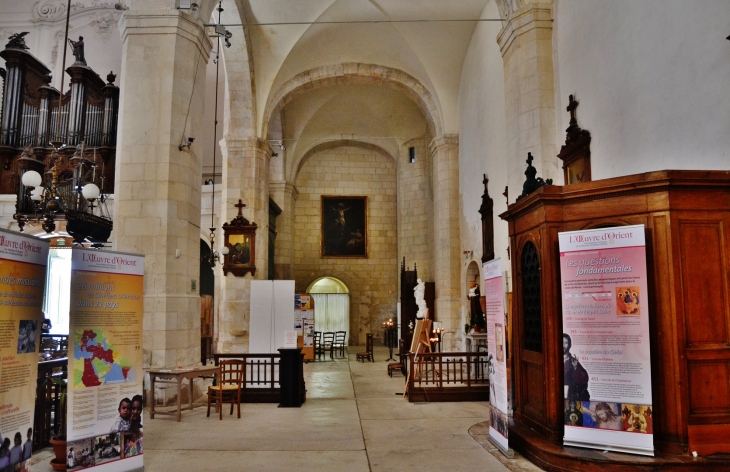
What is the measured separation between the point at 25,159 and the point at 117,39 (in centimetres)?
552

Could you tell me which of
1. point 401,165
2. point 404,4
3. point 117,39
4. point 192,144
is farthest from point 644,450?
point 117,39

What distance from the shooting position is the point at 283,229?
62.5ft

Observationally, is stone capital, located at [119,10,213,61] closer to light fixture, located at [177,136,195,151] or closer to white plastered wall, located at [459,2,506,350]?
light fixture, located at [177,136,195,151]

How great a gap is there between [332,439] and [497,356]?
2.03 metres

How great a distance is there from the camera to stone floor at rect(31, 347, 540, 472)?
485 centimetres

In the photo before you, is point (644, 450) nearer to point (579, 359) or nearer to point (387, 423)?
point (579, 359)

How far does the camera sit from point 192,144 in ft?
25.9

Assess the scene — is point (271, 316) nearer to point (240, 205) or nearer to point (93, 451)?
point (240, 205)

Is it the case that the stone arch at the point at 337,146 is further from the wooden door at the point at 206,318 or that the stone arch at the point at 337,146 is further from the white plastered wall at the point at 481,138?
the white plastered wall at the point at 481,138

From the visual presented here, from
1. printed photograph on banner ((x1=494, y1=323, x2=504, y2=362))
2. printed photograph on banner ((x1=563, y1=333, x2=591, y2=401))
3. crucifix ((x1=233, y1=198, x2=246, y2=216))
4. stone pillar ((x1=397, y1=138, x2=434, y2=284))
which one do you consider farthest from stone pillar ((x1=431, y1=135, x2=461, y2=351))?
printed photograph on banner ((x1=563, y1=333, x2=591, y2=401))

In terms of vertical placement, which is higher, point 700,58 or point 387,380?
point 700,58

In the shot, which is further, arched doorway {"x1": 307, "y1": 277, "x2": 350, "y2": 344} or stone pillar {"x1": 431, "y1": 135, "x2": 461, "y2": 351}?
arched doorway {"x1": 307, "y1": 277, "x2": 350, "y2": 344}

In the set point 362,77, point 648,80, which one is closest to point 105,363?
point 648,80

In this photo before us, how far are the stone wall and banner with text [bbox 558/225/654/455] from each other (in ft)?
52.1
